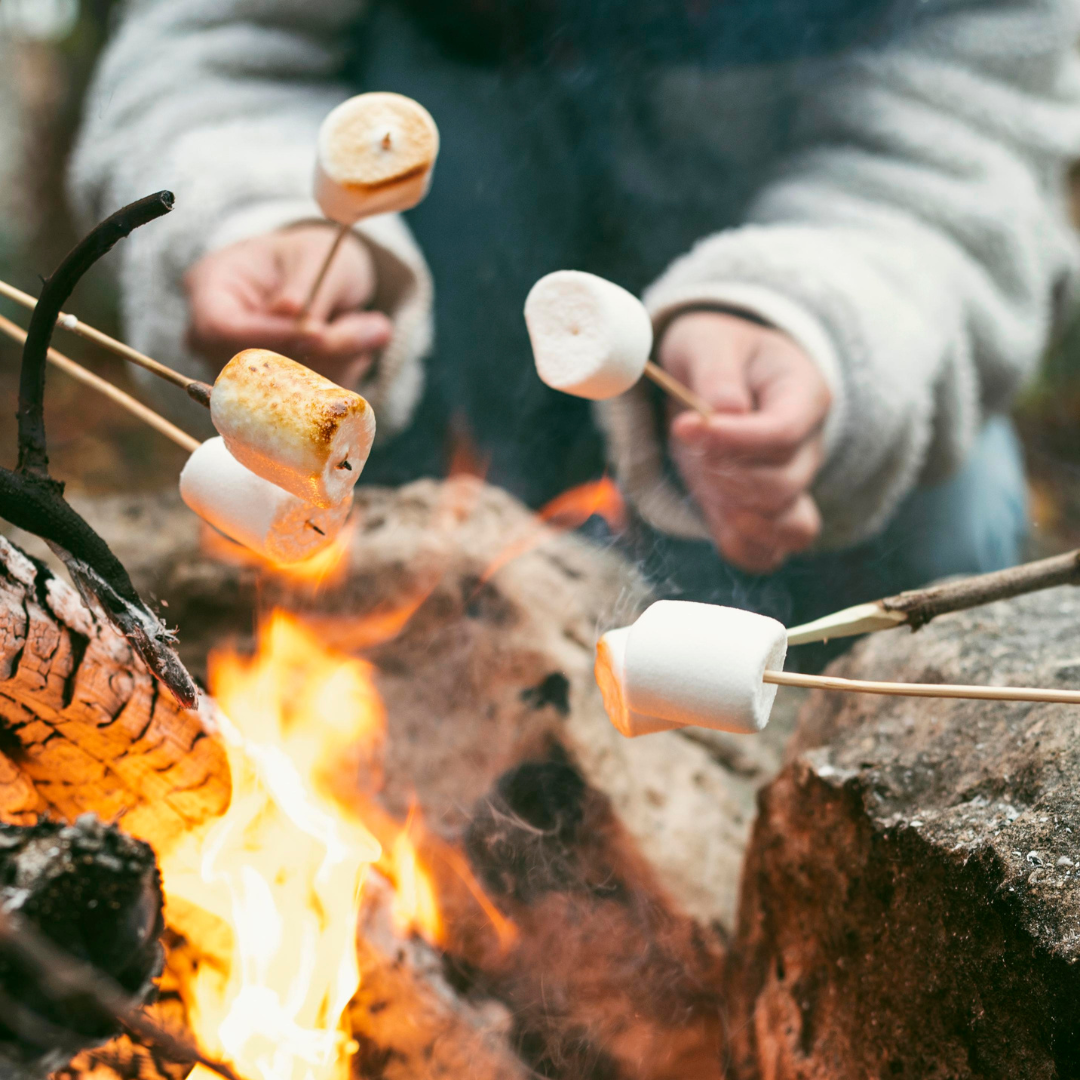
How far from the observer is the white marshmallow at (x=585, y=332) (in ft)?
2.21

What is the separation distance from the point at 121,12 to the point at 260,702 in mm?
1376

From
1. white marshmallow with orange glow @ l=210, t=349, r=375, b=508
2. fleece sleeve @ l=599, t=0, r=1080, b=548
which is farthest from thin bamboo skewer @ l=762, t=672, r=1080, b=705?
fleece sleeve @ l=599, t=0, r=1080, b=548

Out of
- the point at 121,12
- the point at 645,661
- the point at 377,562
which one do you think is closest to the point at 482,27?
the point at 121,12

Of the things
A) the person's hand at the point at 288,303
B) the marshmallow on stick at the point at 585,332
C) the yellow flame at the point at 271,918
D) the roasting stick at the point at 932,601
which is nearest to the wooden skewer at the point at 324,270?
the person's hand at the point at 288,303

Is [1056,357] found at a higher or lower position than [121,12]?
higher

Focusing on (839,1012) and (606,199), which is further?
(606,199)

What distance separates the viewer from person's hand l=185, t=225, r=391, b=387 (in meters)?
0.98

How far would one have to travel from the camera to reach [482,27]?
1435mm

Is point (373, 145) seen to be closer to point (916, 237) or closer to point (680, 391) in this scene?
point (680, 391)

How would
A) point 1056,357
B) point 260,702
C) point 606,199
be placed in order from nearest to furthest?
point 260,702 → point 606,199 → point 1056,357

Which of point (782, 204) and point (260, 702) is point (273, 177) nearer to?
point (260, 702)

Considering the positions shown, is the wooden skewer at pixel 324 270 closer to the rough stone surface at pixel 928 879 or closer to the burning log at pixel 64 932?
the burning log at pixel 64 932

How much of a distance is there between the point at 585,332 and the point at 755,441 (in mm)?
398

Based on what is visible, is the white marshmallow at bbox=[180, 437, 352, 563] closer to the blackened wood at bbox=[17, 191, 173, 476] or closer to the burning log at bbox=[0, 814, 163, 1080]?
the blackened wood at bbox=[17, 191, 173, 476]
